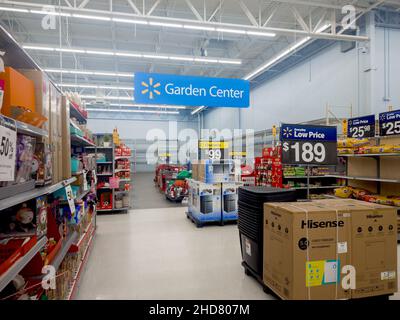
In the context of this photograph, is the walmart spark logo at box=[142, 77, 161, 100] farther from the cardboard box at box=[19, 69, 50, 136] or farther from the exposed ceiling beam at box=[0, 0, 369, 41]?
the cardboard box at box=[19, 69, 50, 136]

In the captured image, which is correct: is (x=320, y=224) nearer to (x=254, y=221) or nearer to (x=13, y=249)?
(x=254, y=221)

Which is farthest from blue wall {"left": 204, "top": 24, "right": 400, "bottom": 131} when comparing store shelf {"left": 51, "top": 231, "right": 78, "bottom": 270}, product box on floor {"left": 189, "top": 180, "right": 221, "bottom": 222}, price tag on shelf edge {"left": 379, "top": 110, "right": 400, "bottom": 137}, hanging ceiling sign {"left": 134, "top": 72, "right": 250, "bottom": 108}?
store shelf {"left": 51, "top": 231, "right": 78, "bottom": 270}

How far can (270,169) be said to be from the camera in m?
7.74

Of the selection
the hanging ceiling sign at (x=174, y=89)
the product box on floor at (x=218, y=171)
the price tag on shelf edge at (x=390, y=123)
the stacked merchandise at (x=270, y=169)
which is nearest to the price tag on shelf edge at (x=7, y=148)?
the hanging ceiling sign at (x=174, y=89)

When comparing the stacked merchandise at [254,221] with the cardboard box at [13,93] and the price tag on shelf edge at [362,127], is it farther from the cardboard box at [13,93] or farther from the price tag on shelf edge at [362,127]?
the price tag on shelf edge at [362,127]

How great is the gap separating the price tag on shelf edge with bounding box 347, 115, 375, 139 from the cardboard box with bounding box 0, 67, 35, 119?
5.42 metres

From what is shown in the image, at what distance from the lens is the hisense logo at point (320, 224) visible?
7.70 feet

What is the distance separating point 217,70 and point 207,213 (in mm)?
8859

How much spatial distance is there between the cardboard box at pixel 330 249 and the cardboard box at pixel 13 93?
2145mm

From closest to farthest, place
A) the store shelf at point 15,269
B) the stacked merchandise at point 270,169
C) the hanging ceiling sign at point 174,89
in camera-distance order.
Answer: the store shelf at point 15,269
the hanging ceiling sign at point 174,89
the stacked merchandise at point 270,169

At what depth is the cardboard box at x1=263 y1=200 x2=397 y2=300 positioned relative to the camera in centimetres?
234

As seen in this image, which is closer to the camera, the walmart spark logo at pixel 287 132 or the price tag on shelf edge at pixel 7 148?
the price tag on shelf edge at pixel 7 148

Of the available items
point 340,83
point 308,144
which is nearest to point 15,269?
point 308,144
